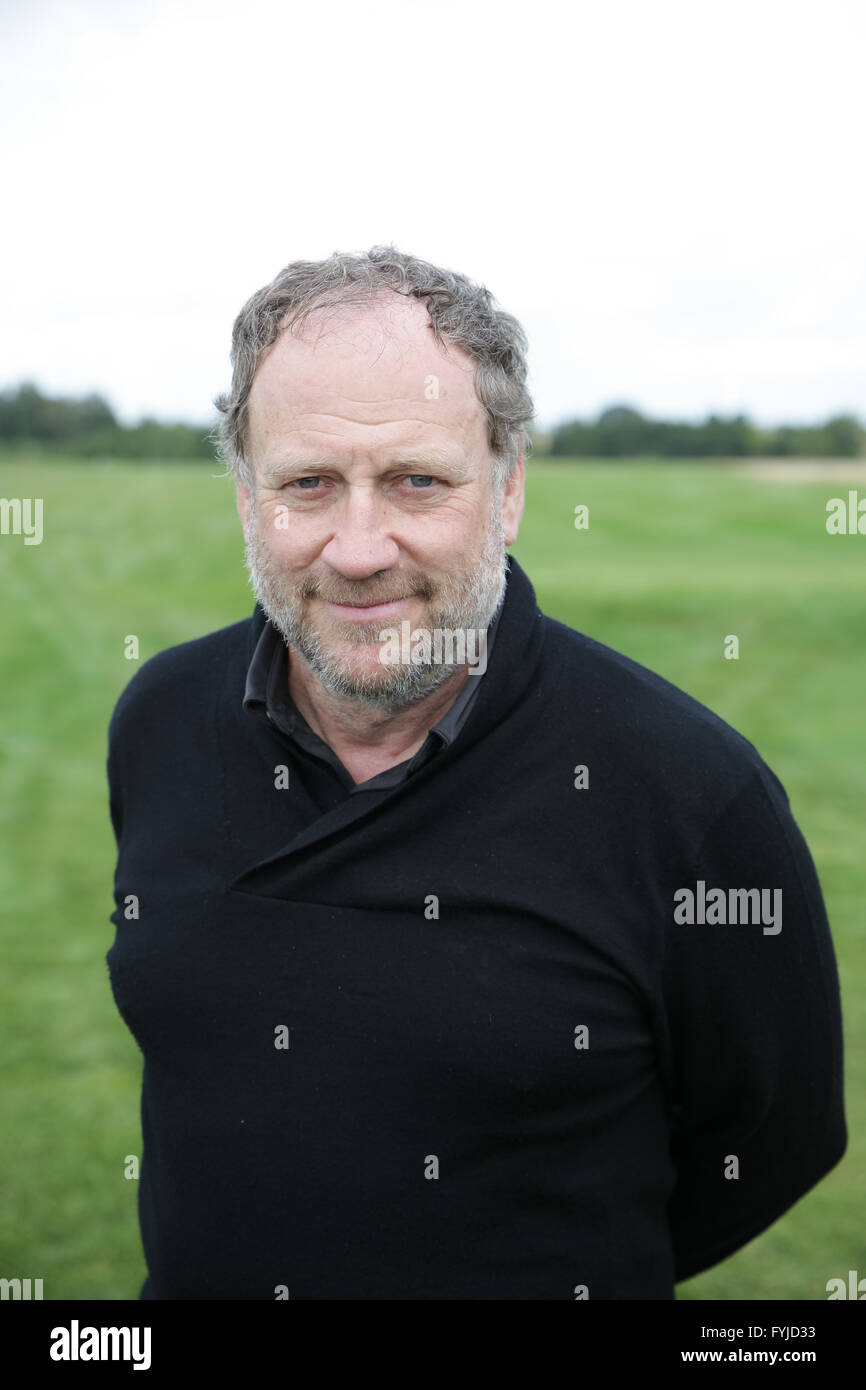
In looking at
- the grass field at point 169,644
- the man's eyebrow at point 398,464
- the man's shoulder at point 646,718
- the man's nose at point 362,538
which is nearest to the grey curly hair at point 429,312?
the man's eyebrow at point 398,464

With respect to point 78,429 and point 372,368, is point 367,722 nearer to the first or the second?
point 372,368

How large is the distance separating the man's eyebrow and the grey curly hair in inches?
5.3

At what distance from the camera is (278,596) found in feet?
6.75

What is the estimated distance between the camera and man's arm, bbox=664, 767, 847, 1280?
1.98 meters

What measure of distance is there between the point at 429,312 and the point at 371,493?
13.1 inches

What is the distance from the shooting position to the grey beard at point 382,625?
199 centimetres

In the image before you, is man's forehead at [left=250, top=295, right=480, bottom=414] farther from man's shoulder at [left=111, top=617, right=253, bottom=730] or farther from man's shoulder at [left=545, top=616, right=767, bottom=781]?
man's shoulder at [left=111, top=617, right=253, bottom=730]

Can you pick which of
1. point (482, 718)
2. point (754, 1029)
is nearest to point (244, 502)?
point (482, 718)

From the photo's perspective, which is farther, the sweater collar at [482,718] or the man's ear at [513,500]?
the man's ear at [513,500]

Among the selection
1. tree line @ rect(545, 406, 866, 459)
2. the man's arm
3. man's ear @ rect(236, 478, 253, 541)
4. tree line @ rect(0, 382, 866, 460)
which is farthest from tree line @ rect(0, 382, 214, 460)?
the man's arm

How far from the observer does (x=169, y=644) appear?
52.3 feet

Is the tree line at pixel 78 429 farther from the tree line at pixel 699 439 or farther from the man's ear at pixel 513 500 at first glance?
the man's ear at pixel 513 500
